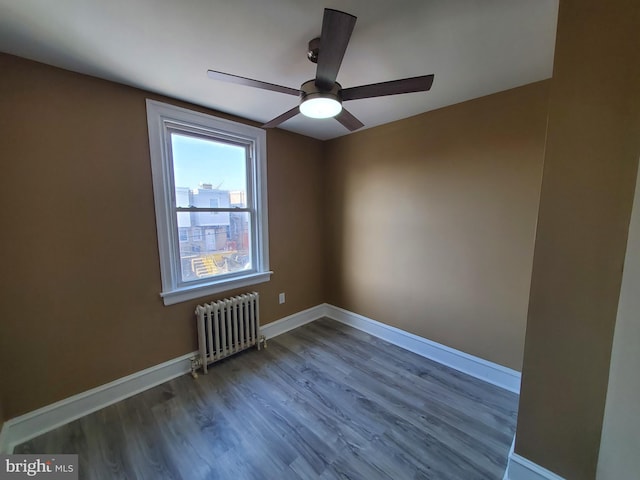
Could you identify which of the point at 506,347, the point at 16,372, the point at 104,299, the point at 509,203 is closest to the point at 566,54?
the point at 509,203

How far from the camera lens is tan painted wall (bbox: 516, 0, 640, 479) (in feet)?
3.23

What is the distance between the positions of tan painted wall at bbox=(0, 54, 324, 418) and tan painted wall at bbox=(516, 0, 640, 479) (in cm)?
256

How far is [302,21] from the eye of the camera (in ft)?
4.07

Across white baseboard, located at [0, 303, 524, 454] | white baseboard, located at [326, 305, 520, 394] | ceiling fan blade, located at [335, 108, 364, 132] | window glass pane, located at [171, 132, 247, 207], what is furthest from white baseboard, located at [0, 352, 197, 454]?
ceiling fan blade, located at [335, 108, 364, 132]

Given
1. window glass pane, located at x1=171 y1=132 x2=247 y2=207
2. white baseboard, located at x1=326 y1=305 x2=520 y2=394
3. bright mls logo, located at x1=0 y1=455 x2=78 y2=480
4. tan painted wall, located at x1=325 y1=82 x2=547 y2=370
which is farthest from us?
window glass pane, located at x1=171 y1=132 x2=247 y2=207

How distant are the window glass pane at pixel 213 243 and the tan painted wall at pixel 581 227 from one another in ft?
7.91

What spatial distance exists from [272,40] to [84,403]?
2.74 m

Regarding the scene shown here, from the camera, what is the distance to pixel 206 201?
7.75ft

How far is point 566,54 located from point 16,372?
3.46 m

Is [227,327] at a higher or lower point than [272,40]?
lower

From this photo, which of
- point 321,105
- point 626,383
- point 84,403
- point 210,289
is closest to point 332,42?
point 321,105

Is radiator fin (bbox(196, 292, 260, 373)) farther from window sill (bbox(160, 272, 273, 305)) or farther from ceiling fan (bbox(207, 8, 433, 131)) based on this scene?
ceiling fan (bbox(207, 8, 433, 131))

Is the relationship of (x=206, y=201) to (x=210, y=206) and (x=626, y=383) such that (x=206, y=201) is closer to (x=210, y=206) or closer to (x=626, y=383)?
(x=210, y=206)

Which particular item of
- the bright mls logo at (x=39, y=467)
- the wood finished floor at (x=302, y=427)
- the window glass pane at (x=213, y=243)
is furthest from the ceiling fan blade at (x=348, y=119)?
the bright mls logo at (x=39, y=467)
